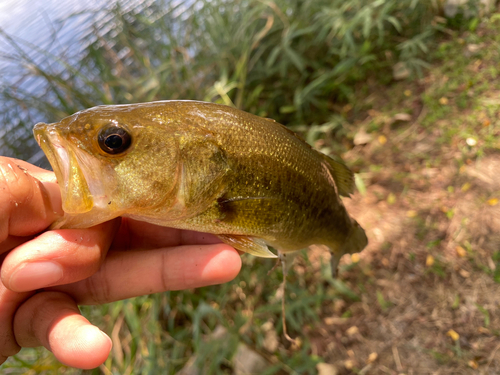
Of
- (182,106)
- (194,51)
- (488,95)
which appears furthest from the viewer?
(194,51)

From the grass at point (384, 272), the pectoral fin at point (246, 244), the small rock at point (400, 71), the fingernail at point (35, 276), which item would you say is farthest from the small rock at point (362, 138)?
the fingernail at point (35, 276)

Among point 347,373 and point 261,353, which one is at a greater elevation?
point 261,353

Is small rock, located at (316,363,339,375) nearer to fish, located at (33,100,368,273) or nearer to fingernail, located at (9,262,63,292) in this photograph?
fish, located at (33,100,368,273)

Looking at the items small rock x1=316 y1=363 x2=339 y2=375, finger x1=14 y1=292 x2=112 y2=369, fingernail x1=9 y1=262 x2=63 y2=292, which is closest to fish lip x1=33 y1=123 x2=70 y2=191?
fingernail x1=9 y1=262 x2=63 y2=292

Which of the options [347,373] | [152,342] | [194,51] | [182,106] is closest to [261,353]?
[347,373]

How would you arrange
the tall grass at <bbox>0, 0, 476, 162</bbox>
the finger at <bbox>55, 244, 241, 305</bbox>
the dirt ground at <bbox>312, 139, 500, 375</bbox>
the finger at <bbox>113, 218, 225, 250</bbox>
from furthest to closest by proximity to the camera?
the tall grass at <bbox>0, 0, 476, 162</bbox>
the dirt ground at <bbox>312, 139, 500, 375</bbox>
the finger at <bbox>113, 218, 225, 250</bbox>
the finger at <bbox>55, 244, 241, 305</bbox>

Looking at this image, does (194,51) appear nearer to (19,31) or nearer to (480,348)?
(19,31)

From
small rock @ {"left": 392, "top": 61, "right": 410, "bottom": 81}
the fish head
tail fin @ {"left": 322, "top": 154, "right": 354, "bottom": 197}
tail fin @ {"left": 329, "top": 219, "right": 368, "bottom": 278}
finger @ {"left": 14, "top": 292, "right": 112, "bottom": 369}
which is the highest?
the fish head

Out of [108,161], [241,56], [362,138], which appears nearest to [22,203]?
[108,161]
